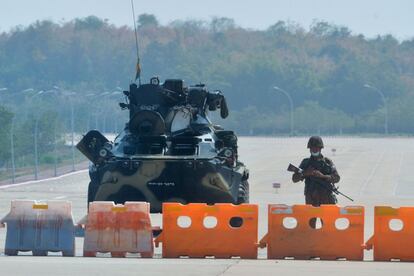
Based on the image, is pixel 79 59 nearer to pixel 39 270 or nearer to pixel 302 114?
pixel 302 114

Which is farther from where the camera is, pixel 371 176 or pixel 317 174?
pixel 371 176

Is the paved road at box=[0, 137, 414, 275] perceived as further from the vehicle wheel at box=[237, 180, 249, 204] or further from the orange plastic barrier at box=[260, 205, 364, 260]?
the vehicle wheel at box=[237, 180, 249, 204]

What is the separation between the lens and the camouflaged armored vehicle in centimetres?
2575

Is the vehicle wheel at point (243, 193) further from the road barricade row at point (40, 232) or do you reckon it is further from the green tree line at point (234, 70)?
the green tree line at point (234, 70)

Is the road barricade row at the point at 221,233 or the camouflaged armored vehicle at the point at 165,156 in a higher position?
the camouflaged armored vehicle at the point at 165,156

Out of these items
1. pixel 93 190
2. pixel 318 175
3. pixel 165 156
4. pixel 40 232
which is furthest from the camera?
pixel 93 190

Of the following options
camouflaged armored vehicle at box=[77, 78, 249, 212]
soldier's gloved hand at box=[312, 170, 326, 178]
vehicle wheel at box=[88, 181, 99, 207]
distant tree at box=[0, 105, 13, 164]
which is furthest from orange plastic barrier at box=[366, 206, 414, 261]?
distant tree at box=[0, 105, 13, 164]

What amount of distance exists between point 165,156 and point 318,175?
16.3 ft

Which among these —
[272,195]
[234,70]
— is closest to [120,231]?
[272,195]

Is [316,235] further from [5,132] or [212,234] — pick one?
[5,132]

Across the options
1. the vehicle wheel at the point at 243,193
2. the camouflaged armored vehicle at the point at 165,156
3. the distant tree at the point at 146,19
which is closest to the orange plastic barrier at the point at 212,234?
the camouflaged armored vehicle at the point at 165,156

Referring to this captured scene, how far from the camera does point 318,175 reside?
2162 centimetres

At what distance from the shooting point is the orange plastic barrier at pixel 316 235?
20609 millimetres

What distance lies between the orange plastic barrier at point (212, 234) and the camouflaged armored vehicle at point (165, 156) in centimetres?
471
